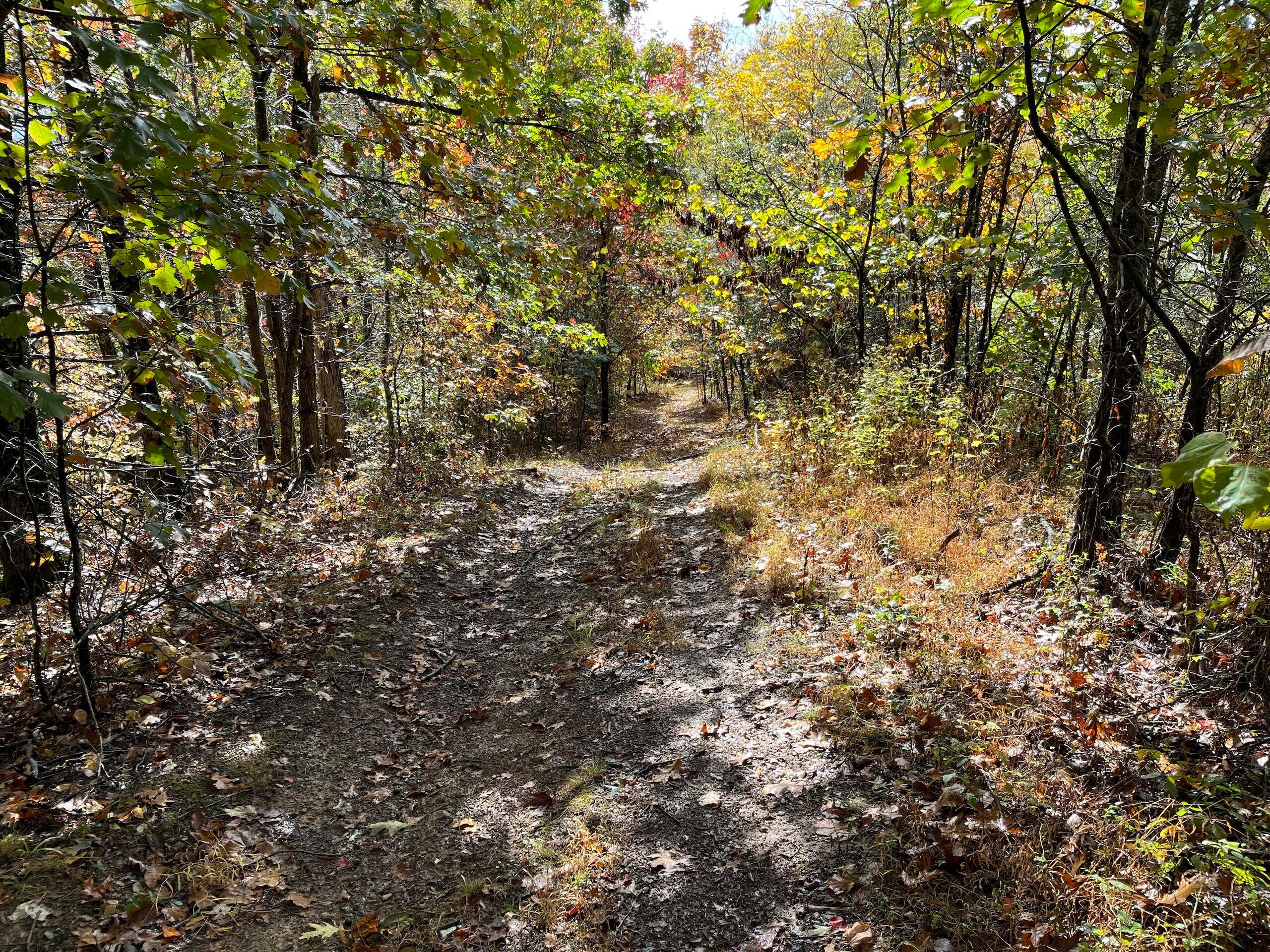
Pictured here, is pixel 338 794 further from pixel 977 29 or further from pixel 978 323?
pixel 978 323

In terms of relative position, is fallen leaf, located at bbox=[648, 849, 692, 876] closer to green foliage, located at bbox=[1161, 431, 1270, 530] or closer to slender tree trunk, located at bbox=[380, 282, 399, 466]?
green foliage, located at bbox=[1161, 431, 1270, 530]

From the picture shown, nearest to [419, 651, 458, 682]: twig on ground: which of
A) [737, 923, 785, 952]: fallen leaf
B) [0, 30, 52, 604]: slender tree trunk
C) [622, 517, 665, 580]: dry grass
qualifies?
[622, 517, 665, 580]: dry grass

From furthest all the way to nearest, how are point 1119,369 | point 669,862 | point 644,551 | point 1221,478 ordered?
point 644,551, point 1119,369, point 669,862, point 1221,478

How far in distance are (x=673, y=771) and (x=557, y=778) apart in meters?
0.81

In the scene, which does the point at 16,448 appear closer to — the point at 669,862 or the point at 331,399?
the point at 669,862

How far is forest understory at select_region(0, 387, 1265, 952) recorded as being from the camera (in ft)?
9.50

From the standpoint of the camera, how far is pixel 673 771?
4.15m

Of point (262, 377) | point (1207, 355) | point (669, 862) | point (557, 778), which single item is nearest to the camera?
point (669, 862)

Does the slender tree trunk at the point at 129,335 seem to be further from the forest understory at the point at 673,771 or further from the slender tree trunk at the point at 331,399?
the slender tree trunk at the point at 331,399

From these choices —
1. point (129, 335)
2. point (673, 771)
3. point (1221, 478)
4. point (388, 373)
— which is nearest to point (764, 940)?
point (673, 771)

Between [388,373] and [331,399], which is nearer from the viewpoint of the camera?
[331,399]

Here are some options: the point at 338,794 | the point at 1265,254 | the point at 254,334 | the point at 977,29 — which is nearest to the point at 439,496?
the point at 254,334

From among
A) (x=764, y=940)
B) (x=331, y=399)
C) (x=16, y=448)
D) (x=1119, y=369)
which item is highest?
(x=1119, y=369)

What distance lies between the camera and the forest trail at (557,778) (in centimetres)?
320
